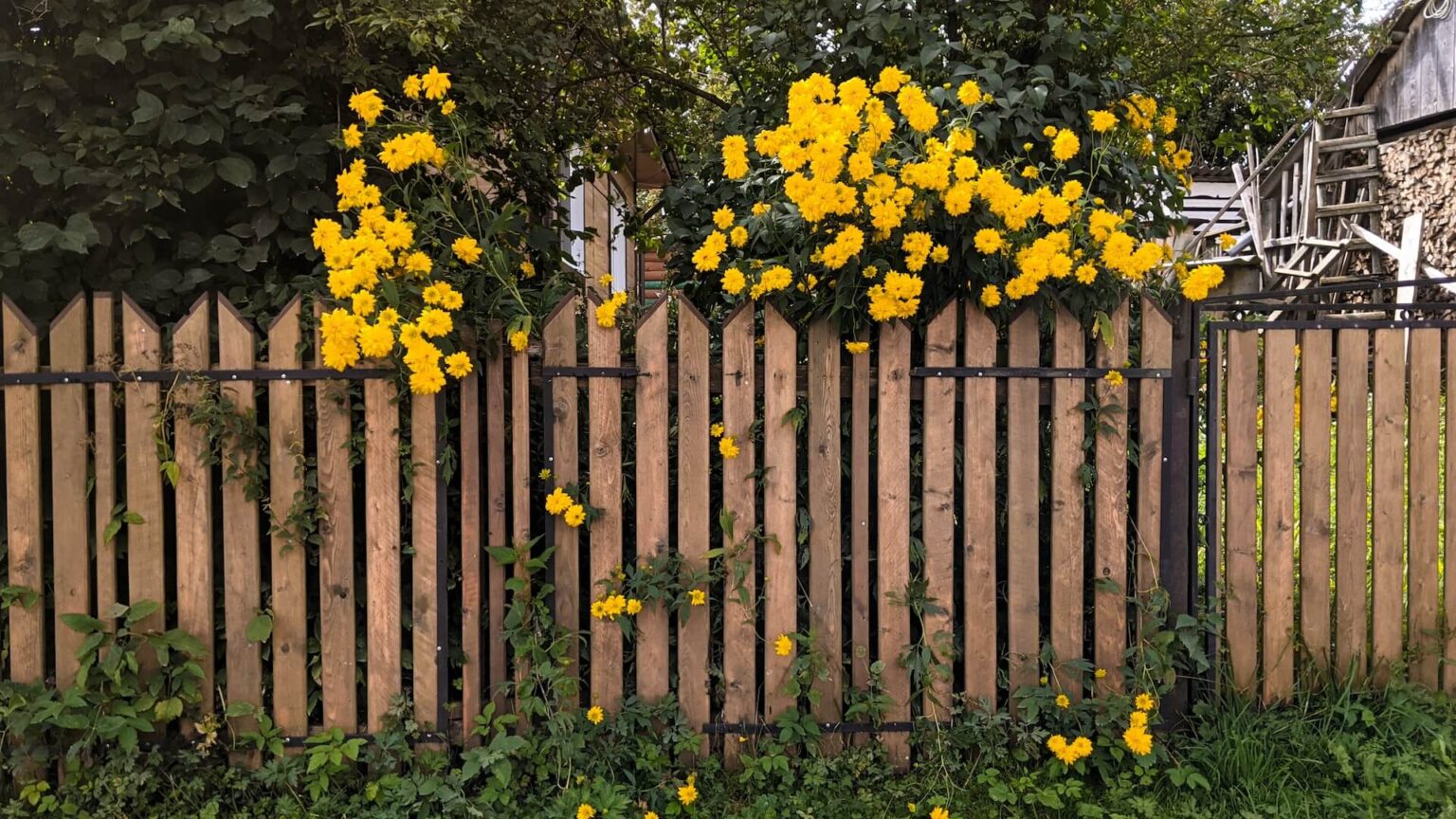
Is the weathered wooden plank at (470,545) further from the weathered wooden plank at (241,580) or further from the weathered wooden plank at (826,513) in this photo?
the weathered wooden plank at (826,513)

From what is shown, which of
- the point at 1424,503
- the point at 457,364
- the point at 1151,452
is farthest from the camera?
the point at 1424,503

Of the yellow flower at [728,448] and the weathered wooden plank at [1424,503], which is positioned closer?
the yellow flower at [728,448]

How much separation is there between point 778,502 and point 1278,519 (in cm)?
163

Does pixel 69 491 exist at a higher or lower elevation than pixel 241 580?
higher

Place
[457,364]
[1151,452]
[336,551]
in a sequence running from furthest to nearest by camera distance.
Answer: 1. [1151,452]
2. [336,551]
3. [457,364]

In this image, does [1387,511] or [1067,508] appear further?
Answer: [1387,511]

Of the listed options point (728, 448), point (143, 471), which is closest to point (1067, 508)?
point (728, 448)

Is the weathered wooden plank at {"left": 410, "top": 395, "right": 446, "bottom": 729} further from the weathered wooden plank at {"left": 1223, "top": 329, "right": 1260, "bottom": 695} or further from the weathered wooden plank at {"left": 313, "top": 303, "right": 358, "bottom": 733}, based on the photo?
the weathered wooden plank at {"left": 1223, "top": 329, "right": 1260, "bottom": 695}

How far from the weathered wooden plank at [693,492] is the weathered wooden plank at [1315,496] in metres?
1.93

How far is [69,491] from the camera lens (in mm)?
2826

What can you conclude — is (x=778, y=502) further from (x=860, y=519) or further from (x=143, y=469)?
(x=143, y=469)

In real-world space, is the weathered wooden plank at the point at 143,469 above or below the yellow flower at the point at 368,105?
below

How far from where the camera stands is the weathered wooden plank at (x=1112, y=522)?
2.96 m

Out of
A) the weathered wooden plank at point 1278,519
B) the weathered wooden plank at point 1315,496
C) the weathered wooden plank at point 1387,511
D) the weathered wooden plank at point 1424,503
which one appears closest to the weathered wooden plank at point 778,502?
the weathered wooden plank at point 1278,519
